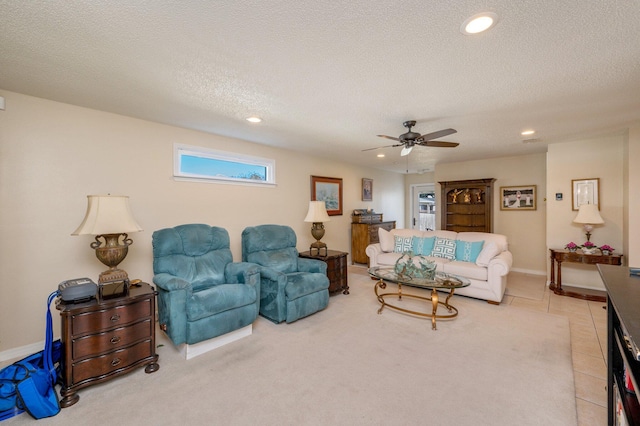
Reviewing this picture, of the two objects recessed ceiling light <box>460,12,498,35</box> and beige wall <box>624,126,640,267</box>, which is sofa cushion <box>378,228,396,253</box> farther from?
recessed ceiling light <box>460,12,498,35</box>

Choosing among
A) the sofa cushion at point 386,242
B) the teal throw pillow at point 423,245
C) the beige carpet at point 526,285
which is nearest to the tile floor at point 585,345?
the beige carpet at point 526,285

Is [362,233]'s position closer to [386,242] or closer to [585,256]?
[386,242]

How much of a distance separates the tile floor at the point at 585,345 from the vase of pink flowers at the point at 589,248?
0.72 m

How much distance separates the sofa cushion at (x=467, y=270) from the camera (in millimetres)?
3729

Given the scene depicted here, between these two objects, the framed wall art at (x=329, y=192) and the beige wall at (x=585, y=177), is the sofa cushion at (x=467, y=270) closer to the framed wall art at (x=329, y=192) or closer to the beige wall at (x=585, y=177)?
the beige wall at (x=585, y=177)

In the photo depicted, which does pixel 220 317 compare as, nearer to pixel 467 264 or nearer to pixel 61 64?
pixel 61 64

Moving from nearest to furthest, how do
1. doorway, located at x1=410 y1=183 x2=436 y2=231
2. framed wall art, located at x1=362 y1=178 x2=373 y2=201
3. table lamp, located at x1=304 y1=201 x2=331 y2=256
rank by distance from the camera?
table lamp, located at x1=304 y1=201 x2=331 y2=256, framed wall art, located at x1=362 y1=178 x2=373 y2=201, doorway, located at x1=410 y1=183 x2=436 y2=231

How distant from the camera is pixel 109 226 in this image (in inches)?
85.8

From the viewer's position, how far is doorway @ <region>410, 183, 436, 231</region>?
26.7 feet

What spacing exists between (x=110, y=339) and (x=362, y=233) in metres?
4.66

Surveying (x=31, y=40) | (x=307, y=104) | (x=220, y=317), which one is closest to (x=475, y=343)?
(x=220, y=317)

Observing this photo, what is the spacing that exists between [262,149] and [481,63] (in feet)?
10.4

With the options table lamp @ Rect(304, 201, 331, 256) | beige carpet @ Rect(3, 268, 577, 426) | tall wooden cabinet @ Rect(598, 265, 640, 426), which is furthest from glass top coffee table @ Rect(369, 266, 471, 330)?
tall wooden cabinet @ Rect(598, 265, 640, 426)

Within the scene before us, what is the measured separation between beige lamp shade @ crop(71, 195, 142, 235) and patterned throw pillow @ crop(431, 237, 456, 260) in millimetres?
4159
